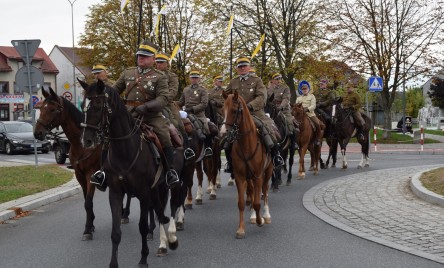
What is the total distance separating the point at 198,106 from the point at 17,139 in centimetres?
2309

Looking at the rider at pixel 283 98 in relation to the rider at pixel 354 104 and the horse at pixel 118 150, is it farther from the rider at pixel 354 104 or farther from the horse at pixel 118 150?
the horse at pixel 118 150

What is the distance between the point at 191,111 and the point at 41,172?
7723mm

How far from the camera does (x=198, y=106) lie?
11.9m

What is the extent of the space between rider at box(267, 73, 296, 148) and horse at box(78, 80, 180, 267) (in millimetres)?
7034

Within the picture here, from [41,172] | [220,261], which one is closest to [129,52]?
[41,172]

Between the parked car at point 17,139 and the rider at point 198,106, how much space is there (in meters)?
20.8

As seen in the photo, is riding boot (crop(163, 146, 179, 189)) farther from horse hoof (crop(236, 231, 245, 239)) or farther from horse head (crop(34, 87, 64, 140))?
horse head (crop(34, 87, 64, 140))

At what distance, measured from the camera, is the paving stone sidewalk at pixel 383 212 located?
7.86 metres

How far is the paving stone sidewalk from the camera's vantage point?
7.86 meters

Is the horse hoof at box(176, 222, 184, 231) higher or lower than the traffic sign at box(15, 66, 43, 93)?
lower

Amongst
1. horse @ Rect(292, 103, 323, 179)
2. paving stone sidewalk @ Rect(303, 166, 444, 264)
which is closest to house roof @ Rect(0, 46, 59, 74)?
horse @ Rect(292, 103, 323, 179)

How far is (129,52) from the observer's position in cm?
4669

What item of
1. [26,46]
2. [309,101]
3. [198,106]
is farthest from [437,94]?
[198,106]

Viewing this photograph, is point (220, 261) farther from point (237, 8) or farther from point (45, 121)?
point (237, 8)
